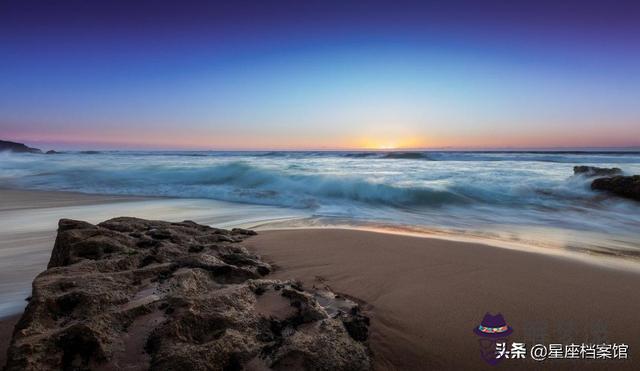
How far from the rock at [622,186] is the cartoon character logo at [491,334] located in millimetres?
9847

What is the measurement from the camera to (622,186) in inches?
388

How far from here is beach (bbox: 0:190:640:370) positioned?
198 cm

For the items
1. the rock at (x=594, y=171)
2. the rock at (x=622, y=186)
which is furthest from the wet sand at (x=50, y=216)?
the rock at (x=594, y=171)

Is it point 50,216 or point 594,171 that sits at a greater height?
point 594,171

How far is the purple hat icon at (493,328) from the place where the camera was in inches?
81.1

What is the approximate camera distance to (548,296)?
8.45 feet

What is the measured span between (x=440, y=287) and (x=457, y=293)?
15cm

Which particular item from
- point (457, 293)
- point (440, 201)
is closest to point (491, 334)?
point (457, 293)

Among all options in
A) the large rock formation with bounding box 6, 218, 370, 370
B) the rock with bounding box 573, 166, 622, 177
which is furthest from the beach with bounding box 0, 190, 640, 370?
the rock with bounding box 573, 166, 622, 177
